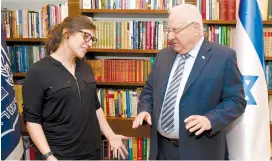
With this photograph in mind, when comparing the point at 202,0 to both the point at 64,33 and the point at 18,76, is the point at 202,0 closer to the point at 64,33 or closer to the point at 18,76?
the point at 64,33

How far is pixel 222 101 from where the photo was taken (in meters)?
1.86

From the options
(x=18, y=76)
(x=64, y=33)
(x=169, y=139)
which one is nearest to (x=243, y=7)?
(x=169, y=139)

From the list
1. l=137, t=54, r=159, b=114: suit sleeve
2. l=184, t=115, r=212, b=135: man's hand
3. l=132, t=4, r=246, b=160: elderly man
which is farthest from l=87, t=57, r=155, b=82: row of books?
l=184, t=115, r=212, b=135: man's hand

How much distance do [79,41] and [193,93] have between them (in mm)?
659

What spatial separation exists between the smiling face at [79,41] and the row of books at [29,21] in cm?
136

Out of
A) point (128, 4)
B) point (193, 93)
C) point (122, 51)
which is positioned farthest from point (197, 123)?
point (128, 4)

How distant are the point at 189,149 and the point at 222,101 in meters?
0.31

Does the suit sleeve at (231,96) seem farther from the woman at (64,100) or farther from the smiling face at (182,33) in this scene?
the woman at (64,100)

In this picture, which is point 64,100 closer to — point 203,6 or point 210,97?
point 210,97

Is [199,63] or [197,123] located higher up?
[199,63]

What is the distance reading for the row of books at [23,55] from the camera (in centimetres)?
325

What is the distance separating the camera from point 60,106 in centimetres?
179

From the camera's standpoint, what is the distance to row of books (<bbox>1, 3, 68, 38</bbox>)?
3170 millimetres

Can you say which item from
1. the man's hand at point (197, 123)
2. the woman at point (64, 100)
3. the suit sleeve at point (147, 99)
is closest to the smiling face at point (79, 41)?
the woman at point (64, 100)
